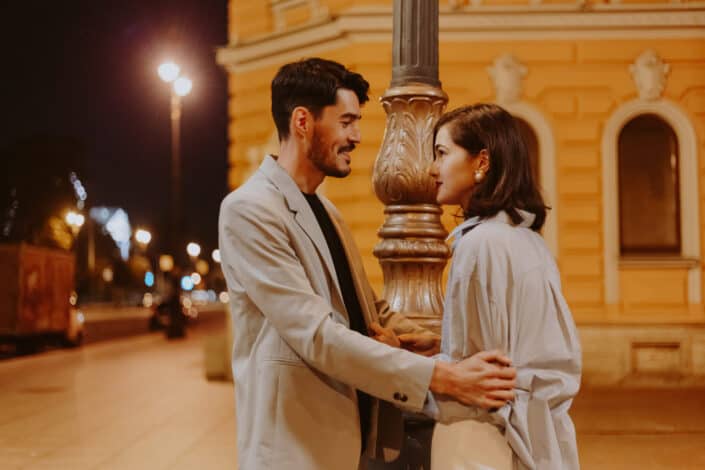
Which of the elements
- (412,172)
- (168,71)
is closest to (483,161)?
(412,172)

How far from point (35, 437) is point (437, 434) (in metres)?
7.82

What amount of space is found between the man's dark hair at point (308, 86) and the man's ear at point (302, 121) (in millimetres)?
13

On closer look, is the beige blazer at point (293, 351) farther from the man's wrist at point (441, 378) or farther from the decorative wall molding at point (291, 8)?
the decorative wall molding at point (291, 8)

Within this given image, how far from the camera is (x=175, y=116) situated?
26.5 meters

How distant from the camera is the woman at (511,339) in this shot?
260 cm

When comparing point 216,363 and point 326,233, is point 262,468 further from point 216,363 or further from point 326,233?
point 216,363

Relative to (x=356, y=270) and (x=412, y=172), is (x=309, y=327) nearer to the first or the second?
(x=356, y=270)

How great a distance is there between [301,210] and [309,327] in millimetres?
425

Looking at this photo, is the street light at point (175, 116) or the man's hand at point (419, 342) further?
the street light at point (175, 116)

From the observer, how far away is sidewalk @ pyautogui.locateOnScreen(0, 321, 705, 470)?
8148 mm

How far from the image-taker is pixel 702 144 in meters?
13.4

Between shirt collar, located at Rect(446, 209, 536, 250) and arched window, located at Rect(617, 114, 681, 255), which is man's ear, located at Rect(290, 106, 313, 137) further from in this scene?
arched window, located at Rect(617, 114, 681, 255)

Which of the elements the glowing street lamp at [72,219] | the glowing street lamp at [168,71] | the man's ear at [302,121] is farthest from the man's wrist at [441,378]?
the glowing street lamp at [72,219]

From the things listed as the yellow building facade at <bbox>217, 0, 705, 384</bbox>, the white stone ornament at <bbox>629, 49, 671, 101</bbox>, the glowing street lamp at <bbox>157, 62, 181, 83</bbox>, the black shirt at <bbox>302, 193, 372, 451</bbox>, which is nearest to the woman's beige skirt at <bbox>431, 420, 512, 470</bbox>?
the black shirt at <bbox>302, 193, 372, 451</bbox>
